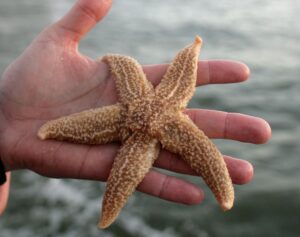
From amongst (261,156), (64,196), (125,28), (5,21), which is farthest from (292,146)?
(5,21)

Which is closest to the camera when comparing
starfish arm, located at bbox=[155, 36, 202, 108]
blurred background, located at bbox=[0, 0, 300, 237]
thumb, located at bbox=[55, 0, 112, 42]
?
starfish arm, located at bbox=[155, 36, 202, 108]

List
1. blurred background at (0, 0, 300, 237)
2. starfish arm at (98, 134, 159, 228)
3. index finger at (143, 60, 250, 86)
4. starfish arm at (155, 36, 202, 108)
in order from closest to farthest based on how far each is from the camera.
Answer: starfish arm at (98, 134, 159, 228)
starfish arm at (155, 36, 202, 108)
index finger at (143, 60, 250, 86)
blurred background at (0, 0, 300, 237)

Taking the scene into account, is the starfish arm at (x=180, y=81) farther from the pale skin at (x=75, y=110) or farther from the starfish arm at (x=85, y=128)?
the starfish arm at (x=85, y=128)

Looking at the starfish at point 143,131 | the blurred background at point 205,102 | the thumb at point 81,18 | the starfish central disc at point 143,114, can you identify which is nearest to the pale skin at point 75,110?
the thumb at point 81,18

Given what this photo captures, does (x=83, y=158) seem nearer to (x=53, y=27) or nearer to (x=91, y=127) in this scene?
(x=91, y=127)

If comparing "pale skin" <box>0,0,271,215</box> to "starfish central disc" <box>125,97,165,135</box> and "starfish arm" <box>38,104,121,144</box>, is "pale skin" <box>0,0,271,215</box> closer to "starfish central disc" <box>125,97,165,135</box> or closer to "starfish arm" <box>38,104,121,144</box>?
"starfish arm" <box>38,104,121,144</box>

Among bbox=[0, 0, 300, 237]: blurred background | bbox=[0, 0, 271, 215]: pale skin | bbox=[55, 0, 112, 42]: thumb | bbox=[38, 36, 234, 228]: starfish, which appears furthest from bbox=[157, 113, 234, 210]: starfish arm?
bbox=[0, 0, 300, 237]: blurred background

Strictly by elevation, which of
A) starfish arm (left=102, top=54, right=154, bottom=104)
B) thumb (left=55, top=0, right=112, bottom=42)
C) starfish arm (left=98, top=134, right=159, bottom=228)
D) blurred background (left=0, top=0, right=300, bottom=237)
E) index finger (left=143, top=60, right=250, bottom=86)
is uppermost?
thumb (left=55, top=0, right=112, bottom=42)

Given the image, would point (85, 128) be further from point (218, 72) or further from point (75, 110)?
point (218, 72)
